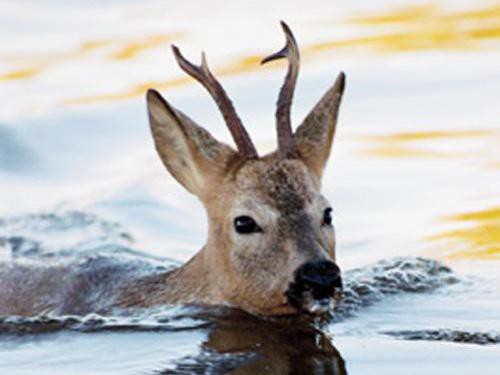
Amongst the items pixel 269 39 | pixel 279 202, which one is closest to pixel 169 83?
pixel 269 39

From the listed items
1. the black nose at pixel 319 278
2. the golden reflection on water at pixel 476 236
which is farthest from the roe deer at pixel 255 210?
the golden reflection on water at pixel 476 236

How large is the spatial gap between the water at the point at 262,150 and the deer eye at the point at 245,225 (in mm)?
456

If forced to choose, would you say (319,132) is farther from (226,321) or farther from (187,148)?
(226,321)

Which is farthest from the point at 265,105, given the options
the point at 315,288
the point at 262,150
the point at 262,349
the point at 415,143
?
the point at 315,288

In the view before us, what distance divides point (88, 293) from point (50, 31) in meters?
8.21

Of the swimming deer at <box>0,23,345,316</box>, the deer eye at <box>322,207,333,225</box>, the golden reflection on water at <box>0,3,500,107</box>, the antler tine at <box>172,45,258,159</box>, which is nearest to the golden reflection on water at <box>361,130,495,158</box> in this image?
the golden reflection on water at <box>0,3,500,107</box>

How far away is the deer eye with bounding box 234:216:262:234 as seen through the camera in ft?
33.6

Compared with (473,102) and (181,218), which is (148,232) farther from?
(473,102)

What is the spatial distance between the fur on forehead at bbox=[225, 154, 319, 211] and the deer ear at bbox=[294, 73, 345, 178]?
9.5 inches

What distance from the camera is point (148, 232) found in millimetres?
15039

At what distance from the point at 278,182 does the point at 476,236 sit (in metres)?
3.40

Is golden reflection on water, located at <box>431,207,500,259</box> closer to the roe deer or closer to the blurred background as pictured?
the blurred background

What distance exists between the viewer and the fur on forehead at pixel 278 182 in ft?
33.4

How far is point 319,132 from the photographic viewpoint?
1104cm
